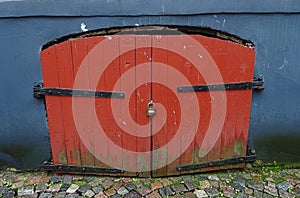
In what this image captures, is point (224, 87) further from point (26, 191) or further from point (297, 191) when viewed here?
point (26, 191)

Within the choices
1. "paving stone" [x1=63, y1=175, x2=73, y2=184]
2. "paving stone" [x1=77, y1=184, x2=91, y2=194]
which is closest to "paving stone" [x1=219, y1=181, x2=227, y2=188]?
"paving stone" [x1=77, y1=184, x2=91, y2=194]

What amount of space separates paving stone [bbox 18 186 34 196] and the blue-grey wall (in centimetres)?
31

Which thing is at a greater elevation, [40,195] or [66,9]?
[66,9]

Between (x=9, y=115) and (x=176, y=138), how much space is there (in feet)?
6.06

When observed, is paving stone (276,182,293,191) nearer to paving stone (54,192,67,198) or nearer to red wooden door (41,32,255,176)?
red wooden door (41,32,255,176)

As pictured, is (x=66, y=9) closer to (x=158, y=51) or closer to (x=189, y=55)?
(x=158, y=51)

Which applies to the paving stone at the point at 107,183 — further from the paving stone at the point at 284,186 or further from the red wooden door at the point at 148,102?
the paving stone at the point at 284,186

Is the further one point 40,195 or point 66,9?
point 40,195

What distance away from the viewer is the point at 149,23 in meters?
3.49

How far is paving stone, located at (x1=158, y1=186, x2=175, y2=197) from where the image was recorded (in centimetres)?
367

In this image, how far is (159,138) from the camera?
3793mm

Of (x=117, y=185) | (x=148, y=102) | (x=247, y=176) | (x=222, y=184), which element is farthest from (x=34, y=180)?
(x=247, y=176)

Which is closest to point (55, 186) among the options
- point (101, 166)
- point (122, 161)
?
point (101, 166)

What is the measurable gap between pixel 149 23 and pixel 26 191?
2202 millimetres
